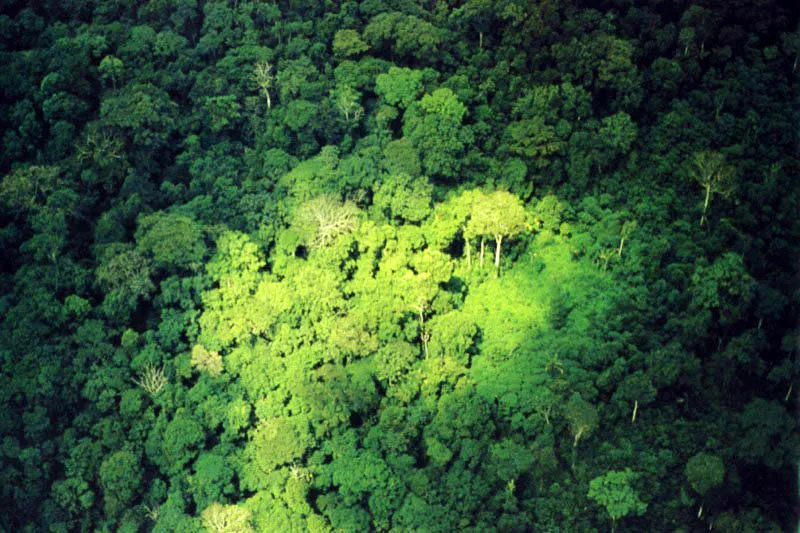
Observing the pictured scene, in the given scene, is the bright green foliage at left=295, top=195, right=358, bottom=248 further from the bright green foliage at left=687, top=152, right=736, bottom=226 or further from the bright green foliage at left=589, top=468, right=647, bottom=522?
the bright green foliage at left=589, top=468, right=647, bottom=522

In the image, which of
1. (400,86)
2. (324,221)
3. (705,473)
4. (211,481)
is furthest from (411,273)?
(705,473)

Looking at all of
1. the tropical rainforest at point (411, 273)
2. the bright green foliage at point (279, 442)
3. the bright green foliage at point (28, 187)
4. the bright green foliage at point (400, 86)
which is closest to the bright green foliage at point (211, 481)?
the tropical rainforest at point (411, 273)

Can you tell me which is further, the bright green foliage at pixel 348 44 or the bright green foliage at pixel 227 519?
the bright green foliage at pixel 348 44

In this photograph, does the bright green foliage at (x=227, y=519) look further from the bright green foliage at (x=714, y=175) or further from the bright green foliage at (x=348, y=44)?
the bright green foliage at (x=348, y=44)

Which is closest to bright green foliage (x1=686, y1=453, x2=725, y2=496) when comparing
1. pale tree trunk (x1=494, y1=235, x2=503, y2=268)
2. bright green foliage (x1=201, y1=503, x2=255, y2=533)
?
pale tree trunk (x1=494, y1=235, x2=503, y2=268)

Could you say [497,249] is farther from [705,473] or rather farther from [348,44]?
[348,44]

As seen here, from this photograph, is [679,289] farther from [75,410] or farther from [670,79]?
[75,410]
